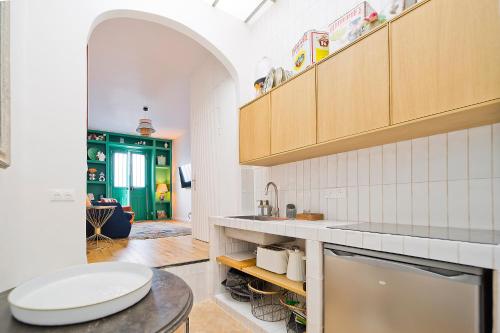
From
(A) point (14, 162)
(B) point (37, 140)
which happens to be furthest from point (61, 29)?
(A) point (14, 162)

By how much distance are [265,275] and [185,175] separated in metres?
6.55

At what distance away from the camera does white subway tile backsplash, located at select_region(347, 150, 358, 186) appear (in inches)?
74.6

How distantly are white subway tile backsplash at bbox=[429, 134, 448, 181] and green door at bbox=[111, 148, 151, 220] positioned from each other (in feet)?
28.4

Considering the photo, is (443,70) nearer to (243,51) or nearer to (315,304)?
(315,304)

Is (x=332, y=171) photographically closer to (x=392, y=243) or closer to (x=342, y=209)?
(x=342, y=209)

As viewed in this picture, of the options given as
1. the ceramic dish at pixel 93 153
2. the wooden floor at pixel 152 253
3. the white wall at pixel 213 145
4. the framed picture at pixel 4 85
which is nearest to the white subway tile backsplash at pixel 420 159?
the white wall at pixel 213 145

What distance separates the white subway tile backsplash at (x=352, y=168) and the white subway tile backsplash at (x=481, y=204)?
2.15ft

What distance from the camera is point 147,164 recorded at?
9.02 m

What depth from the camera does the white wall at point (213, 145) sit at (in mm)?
3475

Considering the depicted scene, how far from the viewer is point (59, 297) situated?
655mm

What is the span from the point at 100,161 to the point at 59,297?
857cm

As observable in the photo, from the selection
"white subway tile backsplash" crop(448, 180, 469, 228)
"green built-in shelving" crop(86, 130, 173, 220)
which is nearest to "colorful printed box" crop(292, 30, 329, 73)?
"white subway tile backsplash" crop(448, 180, 469, 228)

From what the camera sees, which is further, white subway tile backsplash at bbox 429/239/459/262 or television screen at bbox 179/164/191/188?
television screen at bbox 179/164/191/188

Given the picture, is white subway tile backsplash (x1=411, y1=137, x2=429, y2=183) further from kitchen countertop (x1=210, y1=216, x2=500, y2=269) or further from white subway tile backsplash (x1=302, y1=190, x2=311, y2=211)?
white subway tile backsplash (x1=302, y1=190, x2=311, y2=211)
